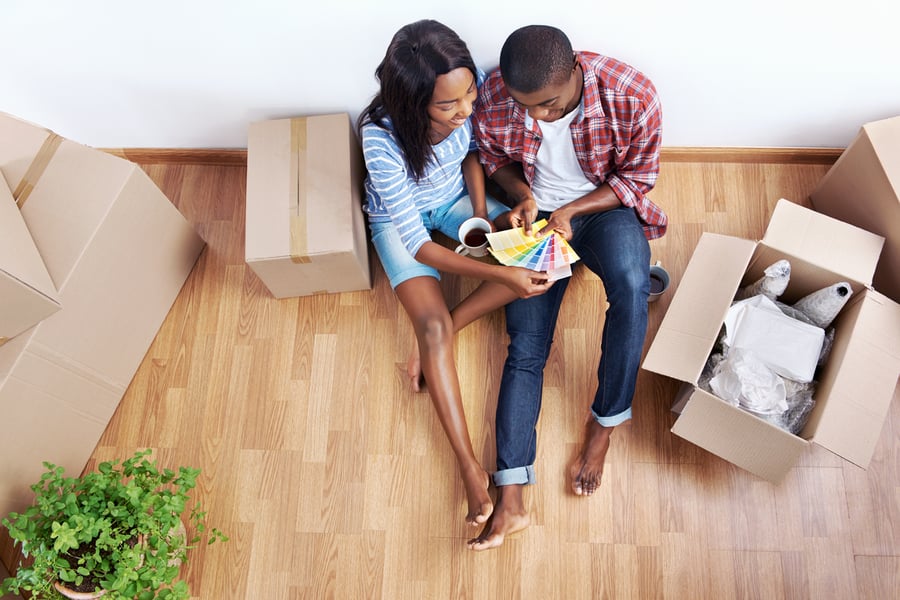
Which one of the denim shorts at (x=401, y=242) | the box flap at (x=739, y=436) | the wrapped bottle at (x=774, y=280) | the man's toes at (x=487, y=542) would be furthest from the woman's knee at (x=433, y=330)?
the wrapped bottle at (x=774, y=280)

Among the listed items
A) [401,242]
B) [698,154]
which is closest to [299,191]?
[401,242]

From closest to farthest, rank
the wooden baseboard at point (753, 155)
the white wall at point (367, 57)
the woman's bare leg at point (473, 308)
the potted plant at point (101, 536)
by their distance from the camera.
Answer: the potted plant at point (101, 536) < the white wall at point (367, 57) < the woman's bare leg at point (473, 308) < the wooden baseboard at point (753, 155)

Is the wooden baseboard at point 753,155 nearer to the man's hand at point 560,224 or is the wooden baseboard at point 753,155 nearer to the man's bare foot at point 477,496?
the man's hand at point 560,224

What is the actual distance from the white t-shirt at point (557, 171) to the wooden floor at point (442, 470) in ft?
1.06

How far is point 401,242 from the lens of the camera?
1.67 metres

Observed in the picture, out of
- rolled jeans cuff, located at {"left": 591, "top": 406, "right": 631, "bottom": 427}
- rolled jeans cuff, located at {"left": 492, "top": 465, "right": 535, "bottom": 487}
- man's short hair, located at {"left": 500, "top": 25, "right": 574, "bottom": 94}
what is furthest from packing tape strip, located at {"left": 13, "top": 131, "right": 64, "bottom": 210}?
rolled jeans cuff, located at {"left": 591, "top": 406, "right": 631, "bottom": 427}

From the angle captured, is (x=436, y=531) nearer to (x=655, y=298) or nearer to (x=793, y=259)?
(x=655, y=298)

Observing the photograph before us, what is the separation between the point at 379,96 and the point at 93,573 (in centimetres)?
117

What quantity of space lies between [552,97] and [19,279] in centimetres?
115

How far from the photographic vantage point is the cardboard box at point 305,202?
1.64 meters

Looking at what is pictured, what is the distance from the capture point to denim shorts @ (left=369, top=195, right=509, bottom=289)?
165 cm

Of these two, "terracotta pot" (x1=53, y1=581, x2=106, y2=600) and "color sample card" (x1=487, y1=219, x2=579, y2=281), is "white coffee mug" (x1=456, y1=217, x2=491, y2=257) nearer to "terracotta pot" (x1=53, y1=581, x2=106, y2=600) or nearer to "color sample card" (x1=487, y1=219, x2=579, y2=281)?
"color sample card" (x1=487, y1=219, x2=579, y2=281)

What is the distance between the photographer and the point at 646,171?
1.50 m

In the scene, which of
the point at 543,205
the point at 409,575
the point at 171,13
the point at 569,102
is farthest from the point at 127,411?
the point at 569,102
